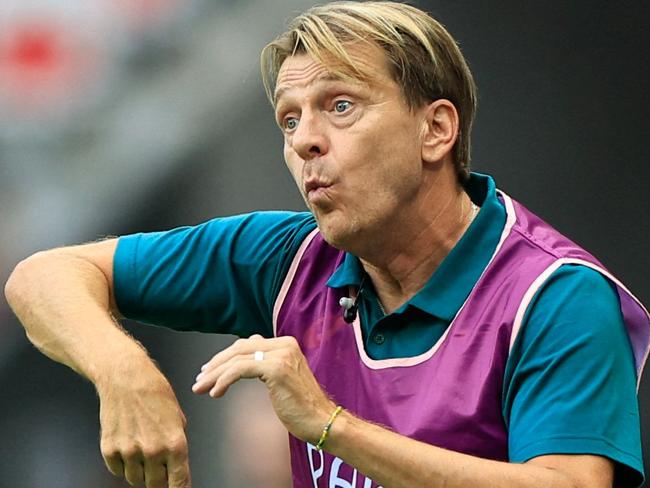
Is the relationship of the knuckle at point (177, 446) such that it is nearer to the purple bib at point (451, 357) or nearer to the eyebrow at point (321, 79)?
the purple bib at point (451, 357)

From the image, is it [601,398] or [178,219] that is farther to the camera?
[178,219]

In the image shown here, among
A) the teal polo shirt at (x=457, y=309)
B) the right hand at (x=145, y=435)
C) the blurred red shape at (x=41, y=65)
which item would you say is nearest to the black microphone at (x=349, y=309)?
the teal polo shirt at (x=457, y=309)

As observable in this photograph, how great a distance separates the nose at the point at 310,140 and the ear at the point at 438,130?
0.48ft

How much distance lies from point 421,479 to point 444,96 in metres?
0.57

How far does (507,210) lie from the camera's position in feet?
5.52

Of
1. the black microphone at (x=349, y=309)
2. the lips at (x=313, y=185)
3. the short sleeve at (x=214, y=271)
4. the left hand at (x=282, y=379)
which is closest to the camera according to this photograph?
the left hand at (x=282, y=379)

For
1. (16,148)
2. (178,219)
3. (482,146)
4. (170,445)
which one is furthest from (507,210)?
(16,148)

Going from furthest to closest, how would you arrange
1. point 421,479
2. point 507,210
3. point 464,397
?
point 507,210, point 464,397, point 421,479

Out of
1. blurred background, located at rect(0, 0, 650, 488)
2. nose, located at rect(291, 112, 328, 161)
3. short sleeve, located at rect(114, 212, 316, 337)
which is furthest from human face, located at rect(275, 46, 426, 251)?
blurred background, located at rect(0, 0, 650, 488)

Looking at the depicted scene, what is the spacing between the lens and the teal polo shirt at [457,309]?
142cm

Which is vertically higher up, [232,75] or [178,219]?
[232,75]

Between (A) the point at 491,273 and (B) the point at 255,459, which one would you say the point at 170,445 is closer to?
(A) the point at 491,273

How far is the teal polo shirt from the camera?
142 cm

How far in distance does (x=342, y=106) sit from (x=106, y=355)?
0.44 metres
